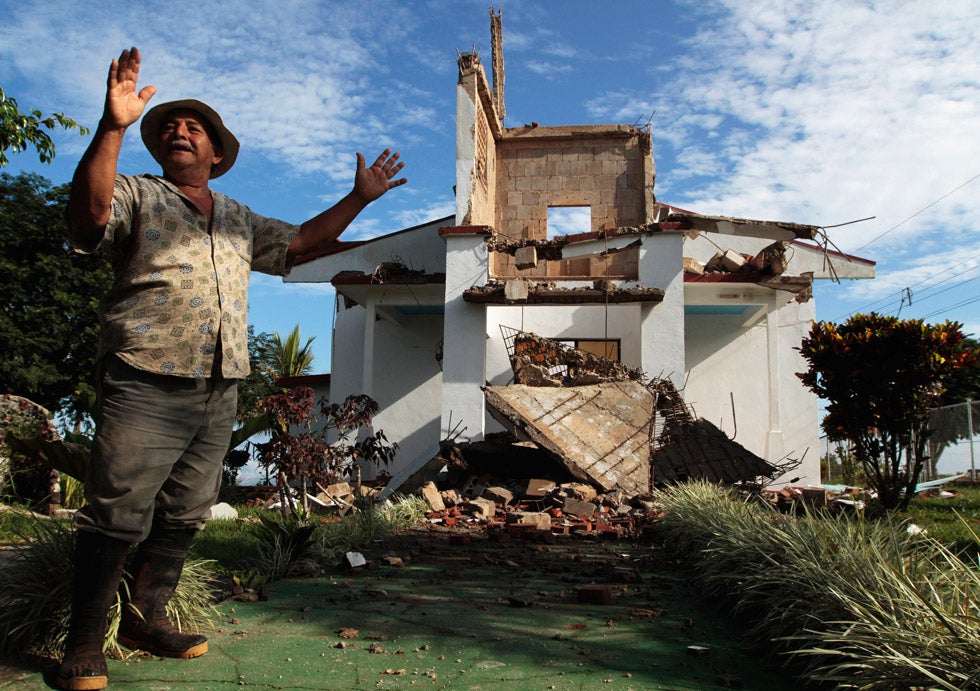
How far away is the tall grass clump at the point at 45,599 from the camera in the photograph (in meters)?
2.74

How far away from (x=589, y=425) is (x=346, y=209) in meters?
7.00

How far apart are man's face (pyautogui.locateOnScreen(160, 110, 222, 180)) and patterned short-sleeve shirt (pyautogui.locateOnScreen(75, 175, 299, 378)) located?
0.10 metres

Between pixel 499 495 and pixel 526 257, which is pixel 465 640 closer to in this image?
pixel 499 495

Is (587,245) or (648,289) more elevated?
(587,245)

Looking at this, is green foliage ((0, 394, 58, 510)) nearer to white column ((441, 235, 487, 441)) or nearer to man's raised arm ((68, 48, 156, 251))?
white column ((441, 235, 487, 441))

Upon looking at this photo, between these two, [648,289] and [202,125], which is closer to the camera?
[202,125]

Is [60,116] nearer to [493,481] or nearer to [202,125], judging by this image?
[202,125]

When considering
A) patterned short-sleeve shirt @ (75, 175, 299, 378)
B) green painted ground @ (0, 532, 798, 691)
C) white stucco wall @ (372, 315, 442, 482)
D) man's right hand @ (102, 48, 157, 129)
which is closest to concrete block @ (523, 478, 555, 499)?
green painted ground @ (0, 532, 798, 691)

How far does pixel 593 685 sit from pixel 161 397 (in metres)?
1.82

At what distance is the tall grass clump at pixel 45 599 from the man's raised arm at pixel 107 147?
134cm

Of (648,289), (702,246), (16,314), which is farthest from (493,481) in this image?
(16,314)

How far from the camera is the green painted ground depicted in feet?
8.59

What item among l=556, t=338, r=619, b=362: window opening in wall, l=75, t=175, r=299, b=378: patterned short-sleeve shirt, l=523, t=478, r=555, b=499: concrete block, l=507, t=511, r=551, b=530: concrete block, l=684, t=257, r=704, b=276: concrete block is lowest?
l=507, t=511, r=551, b=530: concrete block

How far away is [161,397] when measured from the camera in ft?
8.91
